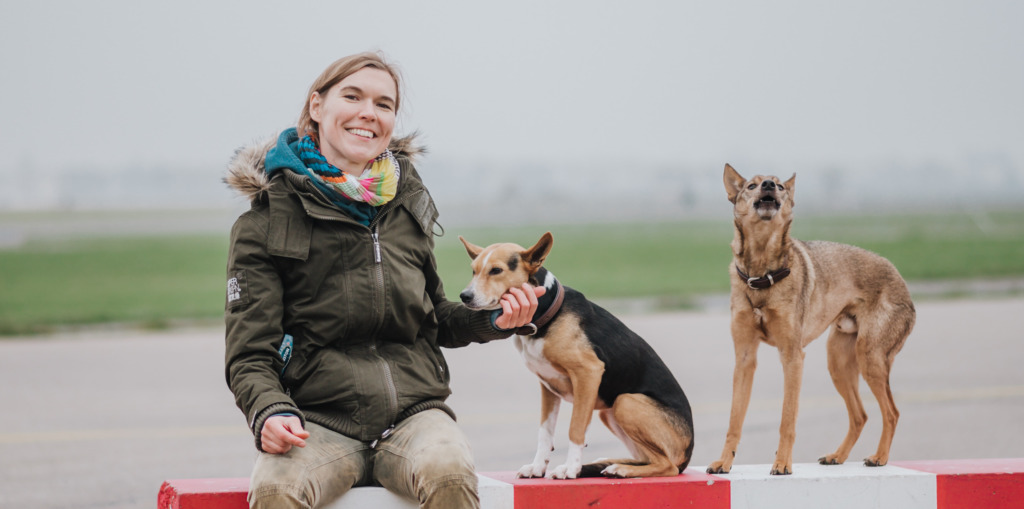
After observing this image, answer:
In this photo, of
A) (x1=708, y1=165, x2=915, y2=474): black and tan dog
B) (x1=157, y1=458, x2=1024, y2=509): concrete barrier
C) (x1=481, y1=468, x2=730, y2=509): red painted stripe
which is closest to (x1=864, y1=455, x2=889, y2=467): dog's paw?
(x1=708, y1=165, x2=915, y2=474): black and tan dog

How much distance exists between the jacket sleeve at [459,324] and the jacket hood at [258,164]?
28.1 inches

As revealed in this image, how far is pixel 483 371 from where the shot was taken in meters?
11.7

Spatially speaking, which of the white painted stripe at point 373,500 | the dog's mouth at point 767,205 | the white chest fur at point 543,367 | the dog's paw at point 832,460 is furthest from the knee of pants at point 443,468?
the dog's paw at point 832,460

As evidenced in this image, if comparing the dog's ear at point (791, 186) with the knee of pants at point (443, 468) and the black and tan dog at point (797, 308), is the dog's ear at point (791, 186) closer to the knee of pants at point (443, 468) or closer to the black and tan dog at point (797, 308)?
the black and tan dog at point (797, 308)

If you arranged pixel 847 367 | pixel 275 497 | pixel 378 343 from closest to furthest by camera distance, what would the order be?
1. pixel 275 497
2. pixel 378 343
3. pixel 847 367

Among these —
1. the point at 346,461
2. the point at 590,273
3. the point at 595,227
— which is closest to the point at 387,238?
the point at 346,461

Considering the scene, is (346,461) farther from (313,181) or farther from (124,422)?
(124,422)

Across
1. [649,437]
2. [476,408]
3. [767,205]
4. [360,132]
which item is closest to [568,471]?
[649,437]

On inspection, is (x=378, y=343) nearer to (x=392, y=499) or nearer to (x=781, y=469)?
(x=392, y=499)

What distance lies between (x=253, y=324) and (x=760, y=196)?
6.62 ft

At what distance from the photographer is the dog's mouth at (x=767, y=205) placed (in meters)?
4.00

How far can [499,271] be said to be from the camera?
162 inches

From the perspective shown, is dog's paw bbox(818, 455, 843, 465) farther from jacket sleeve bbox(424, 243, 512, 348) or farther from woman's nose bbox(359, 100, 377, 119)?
woman's nose bbox(359, 100, 377, 119)

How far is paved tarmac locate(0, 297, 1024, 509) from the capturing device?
6.95 metres
